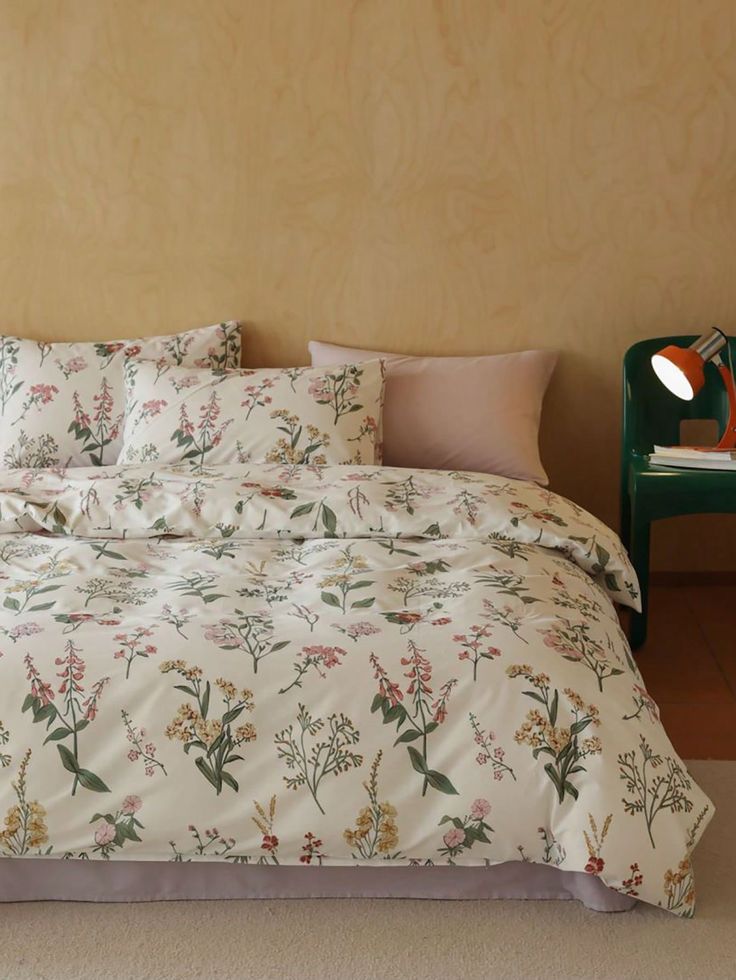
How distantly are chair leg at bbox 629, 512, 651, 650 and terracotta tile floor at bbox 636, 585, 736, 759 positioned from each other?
0.06m

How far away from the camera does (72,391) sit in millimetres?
3443

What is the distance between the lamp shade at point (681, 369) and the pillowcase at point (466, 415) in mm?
467

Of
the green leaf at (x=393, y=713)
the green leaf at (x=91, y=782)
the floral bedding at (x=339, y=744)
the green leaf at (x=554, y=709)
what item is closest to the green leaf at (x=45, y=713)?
the floral bedding at (x=339, y=744)

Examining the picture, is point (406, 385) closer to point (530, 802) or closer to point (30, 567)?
point (30, 567)

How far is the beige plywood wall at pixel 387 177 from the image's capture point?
11.4ft

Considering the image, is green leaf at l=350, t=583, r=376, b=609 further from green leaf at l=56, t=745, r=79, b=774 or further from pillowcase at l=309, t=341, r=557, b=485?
pillowcase at l=309, t=341, r=557, b=485

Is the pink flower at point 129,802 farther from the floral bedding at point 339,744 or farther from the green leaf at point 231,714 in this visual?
the green leaf at point 231,714

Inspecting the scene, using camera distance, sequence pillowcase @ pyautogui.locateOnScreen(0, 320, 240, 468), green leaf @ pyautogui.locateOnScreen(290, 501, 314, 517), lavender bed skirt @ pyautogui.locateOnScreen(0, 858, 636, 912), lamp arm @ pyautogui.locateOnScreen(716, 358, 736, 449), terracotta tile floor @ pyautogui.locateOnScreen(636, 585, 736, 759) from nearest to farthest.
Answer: lavender bed skirt @ pyautogui.locateOnScreen(0, 858, 636, 912)
green leaf @ pyautogui.locateOnScreen(290, 501, 314, 517)
terracotta tile floor @ pyautogui.locateOnScreen(636, 585, 736, 759)
lamp arm @ pyautogui.locateOnScreen(716, 358, 736, 449)
pillowcase @ pyautogui.locateOnScreen(0, 320, 240, 468)

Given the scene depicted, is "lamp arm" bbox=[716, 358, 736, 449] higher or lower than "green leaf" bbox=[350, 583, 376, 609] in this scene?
higher

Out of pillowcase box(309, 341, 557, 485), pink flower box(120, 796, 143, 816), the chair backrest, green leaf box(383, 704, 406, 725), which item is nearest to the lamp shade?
the chair backrest

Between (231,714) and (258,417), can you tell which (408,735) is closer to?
(231,714)

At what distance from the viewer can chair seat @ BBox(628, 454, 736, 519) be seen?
307 cm

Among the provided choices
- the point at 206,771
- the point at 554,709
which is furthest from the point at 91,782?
the point at 554,709

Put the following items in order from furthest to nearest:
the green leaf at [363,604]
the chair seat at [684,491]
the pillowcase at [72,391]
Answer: the pillowcase at [72,391] < the chair seat at [684,491] < the green leaf at [363,604]
